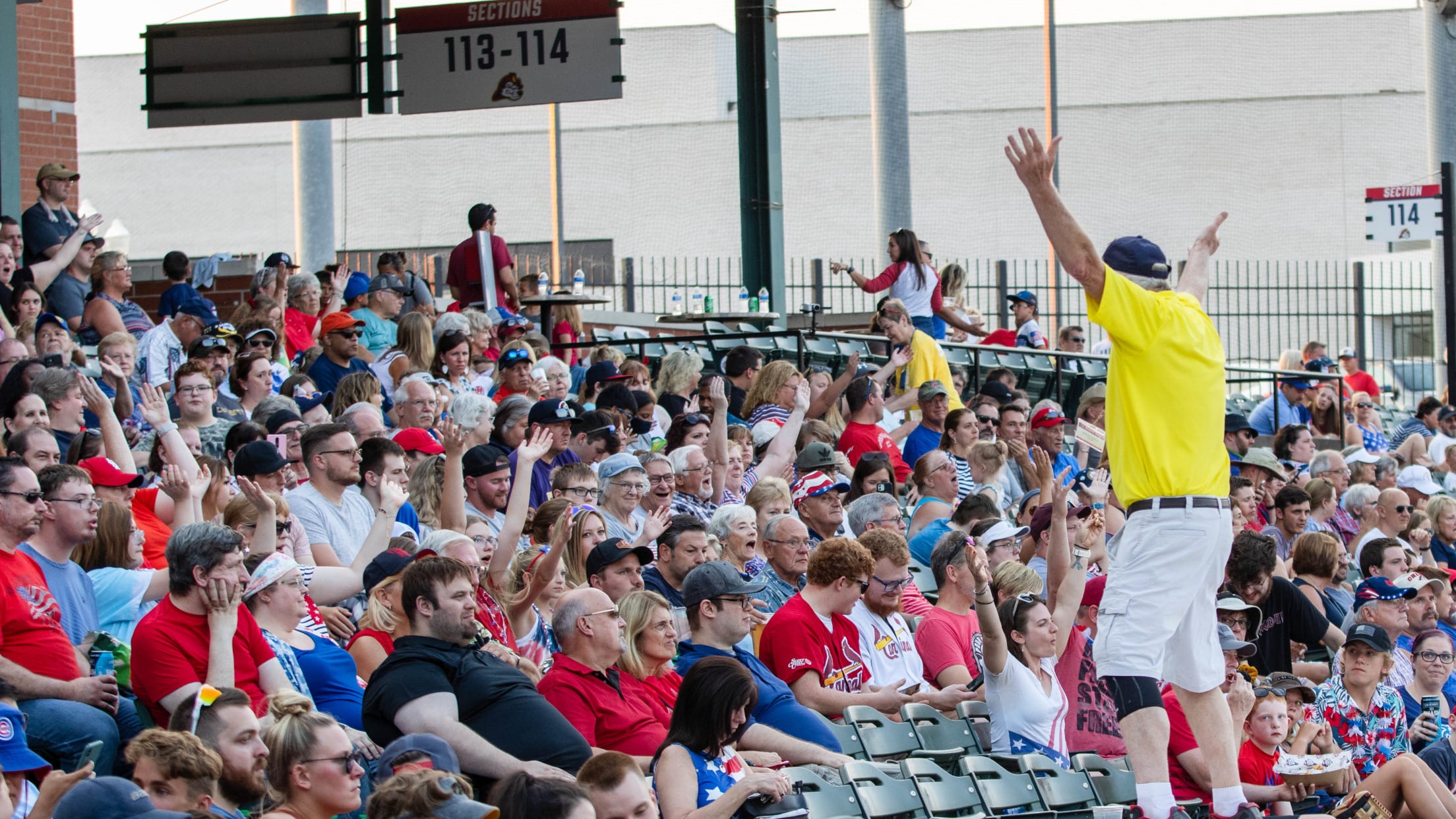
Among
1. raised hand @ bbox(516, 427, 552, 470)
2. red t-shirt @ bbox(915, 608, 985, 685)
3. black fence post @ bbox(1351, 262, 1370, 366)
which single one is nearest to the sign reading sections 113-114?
raised hand @ bbox(516, 427, 552, 470)

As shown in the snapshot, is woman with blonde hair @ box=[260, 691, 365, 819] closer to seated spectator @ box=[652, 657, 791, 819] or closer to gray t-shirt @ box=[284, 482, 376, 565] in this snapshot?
seated spectator @ box=[652, 657, 791, 819]

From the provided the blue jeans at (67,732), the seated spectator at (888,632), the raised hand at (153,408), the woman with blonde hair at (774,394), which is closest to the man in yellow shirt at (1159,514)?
the seated spectator at (888,632)

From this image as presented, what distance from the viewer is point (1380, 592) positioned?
9656mm

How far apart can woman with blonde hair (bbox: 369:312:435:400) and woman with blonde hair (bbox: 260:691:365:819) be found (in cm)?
704

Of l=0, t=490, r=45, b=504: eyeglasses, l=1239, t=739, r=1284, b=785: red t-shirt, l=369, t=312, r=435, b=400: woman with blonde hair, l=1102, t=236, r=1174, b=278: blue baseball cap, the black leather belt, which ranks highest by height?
l=1102, t=236, r=1174, b=278: blue baseball cap

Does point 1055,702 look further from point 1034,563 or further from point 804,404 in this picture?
point 804,404

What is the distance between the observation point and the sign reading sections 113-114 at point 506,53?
1661 centimetres

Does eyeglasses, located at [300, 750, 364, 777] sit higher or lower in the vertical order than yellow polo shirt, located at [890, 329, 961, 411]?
lower

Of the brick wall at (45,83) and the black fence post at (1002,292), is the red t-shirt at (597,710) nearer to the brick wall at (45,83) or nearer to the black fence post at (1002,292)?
the brick wall at (45,83)

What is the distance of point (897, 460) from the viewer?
12.3m

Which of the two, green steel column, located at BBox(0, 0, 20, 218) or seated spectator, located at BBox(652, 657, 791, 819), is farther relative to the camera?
green steel column, located at BBox(0, 0, 20, 218)

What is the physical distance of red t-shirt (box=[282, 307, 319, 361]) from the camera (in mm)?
14375

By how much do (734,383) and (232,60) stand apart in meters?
7.01

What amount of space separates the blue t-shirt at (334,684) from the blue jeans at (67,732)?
0.72 metres
